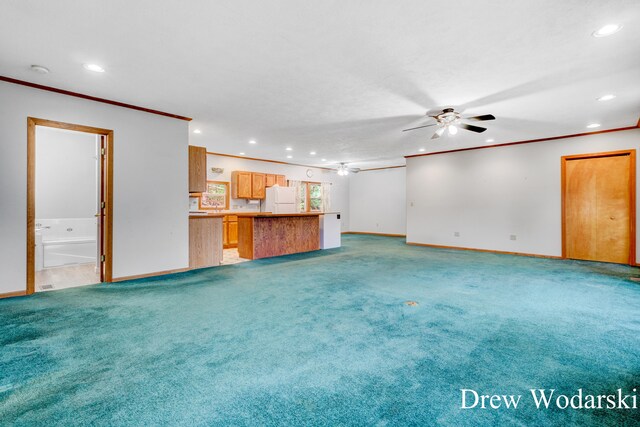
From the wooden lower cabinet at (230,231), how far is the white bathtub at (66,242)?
3.00 meters

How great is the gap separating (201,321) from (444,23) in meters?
3.54

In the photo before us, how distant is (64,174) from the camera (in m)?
6.79

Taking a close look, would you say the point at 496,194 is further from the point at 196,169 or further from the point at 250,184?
the point at 196,169

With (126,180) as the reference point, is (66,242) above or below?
below

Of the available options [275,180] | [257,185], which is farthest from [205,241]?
[275,180]

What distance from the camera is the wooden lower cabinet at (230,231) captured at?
8.48 m

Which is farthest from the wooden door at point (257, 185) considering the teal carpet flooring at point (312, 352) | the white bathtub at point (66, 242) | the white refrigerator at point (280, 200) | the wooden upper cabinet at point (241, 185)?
the teal carpet flooring at point (312, 352)

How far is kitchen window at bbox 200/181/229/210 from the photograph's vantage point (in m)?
8.55

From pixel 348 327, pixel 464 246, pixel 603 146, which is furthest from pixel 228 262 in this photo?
pixel 603 146

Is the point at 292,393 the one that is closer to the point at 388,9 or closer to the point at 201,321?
the point at 201,321

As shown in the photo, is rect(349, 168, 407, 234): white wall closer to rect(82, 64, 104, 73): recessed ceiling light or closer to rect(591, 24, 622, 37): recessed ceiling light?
rect(591, 24, 622, 37): recessed ceiling light

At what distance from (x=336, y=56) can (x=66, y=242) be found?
646cm

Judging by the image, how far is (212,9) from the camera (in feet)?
7.77

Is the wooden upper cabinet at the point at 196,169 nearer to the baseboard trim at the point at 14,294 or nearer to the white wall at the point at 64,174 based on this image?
the white wall at the point at 64,174
